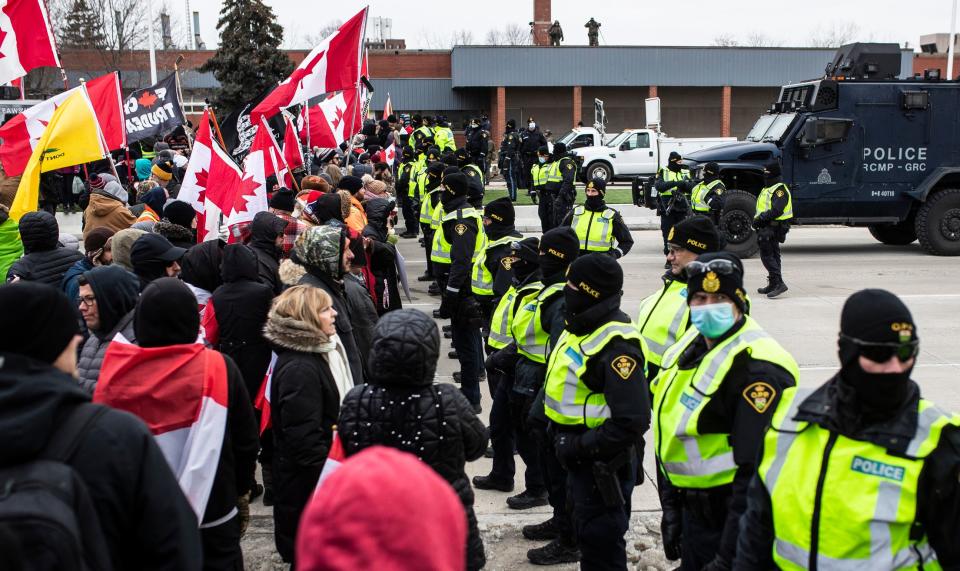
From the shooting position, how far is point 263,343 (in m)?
5.48

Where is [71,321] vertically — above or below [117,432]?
above

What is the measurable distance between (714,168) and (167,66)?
3601 centimetres

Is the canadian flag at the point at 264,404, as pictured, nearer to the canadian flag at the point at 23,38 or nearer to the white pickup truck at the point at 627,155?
the canadian flag at the point at 23,38

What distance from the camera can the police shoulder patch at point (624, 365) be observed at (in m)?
4.09

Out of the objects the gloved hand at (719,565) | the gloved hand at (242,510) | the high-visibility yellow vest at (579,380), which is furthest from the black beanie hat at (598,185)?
the gloved hand at (719,565)

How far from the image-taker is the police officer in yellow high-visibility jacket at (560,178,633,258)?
387 inches

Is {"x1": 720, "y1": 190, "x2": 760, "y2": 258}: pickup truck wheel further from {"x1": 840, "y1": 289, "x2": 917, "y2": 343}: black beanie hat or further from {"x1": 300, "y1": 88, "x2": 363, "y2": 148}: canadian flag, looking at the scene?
{"x1": 840, "y1": 289, "x2": 917, "y2": 343}: black beanie hat

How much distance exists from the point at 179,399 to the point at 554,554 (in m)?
2.51

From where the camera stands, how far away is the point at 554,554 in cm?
522

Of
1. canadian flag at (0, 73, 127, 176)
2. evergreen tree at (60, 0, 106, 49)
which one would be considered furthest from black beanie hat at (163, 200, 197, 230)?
evergreen tree at (60, 0, 106, 49)

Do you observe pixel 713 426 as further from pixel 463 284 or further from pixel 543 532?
pixel 463 284

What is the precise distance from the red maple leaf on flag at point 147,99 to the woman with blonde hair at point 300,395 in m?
7.91

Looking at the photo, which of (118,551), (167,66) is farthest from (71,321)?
(167,66)

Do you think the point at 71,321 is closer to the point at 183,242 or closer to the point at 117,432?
the point at 117,432
